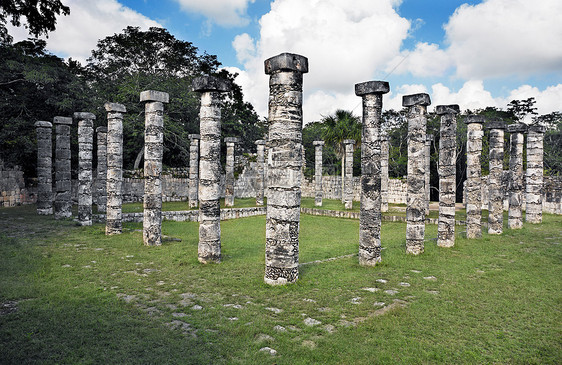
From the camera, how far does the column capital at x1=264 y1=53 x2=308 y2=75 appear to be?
23.2 feet

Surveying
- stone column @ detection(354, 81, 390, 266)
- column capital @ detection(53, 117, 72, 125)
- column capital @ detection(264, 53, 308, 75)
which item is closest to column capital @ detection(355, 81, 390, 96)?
stone column @ detection(354, 81, 390, 266)

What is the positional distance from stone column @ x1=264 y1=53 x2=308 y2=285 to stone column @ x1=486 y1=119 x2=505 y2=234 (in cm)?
888

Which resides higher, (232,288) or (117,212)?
(117,212)

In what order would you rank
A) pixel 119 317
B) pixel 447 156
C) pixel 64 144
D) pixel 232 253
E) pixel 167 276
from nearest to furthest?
pixel 119 317, pixel 167 276, pixel 232 253, pixel 447 156, pixel 64 144

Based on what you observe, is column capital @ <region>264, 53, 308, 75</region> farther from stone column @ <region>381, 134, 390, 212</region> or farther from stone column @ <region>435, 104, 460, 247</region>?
stone column @ <region>381, 134, 390, 212</region>

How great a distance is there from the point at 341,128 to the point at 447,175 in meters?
15.4

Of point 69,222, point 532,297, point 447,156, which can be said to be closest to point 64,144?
point 69,222

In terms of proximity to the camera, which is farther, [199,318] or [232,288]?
[232,288]

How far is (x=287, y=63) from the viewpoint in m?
7.07

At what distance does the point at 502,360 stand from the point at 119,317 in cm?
487

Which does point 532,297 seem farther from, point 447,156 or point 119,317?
point 119,317

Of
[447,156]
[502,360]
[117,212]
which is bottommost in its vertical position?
[502,360]

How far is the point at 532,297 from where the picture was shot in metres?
6.23

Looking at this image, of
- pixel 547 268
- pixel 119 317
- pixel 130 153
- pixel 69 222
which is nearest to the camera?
pixel 119 317
